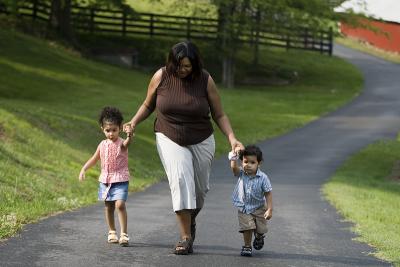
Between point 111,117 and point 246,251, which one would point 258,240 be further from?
point 111,117

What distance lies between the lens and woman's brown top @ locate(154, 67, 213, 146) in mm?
9234

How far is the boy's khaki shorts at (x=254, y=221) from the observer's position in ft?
30.8

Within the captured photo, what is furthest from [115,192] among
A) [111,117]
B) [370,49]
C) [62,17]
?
[370,49]

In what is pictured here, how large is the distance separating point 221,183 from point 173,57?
1212cm

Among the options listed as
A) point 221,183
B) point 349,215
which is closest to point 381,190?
point 221,183

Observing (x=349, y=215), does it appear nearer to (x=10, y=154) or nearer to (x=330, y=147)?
(x=10, y=154)

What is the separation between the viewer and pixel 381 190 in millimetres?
20594

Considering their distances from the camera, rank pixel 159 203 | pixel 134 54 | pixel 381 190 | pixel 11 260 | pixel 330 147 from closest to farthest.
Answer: pixel 11 260 < pixel 159 203 < pixel 381 190 < pixel 330 147 < pixel 134 54

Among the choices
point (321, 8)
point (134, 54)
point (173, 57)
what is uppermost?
point (173, 57)

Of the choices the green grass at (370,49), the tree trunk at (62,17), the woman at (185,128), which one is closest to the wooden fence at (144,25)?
the tree trunk at (62,17)

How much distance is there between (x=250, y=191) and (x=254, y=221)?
301 millimetres

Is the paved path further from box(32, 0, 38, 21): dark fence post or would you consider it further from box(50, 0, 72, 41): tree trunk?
box(32, 0, 38, 21): dark fence post

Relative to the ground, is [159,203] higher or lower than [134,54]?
higher

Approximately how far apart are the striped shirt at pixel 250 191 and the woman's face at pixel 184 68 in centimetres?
109
